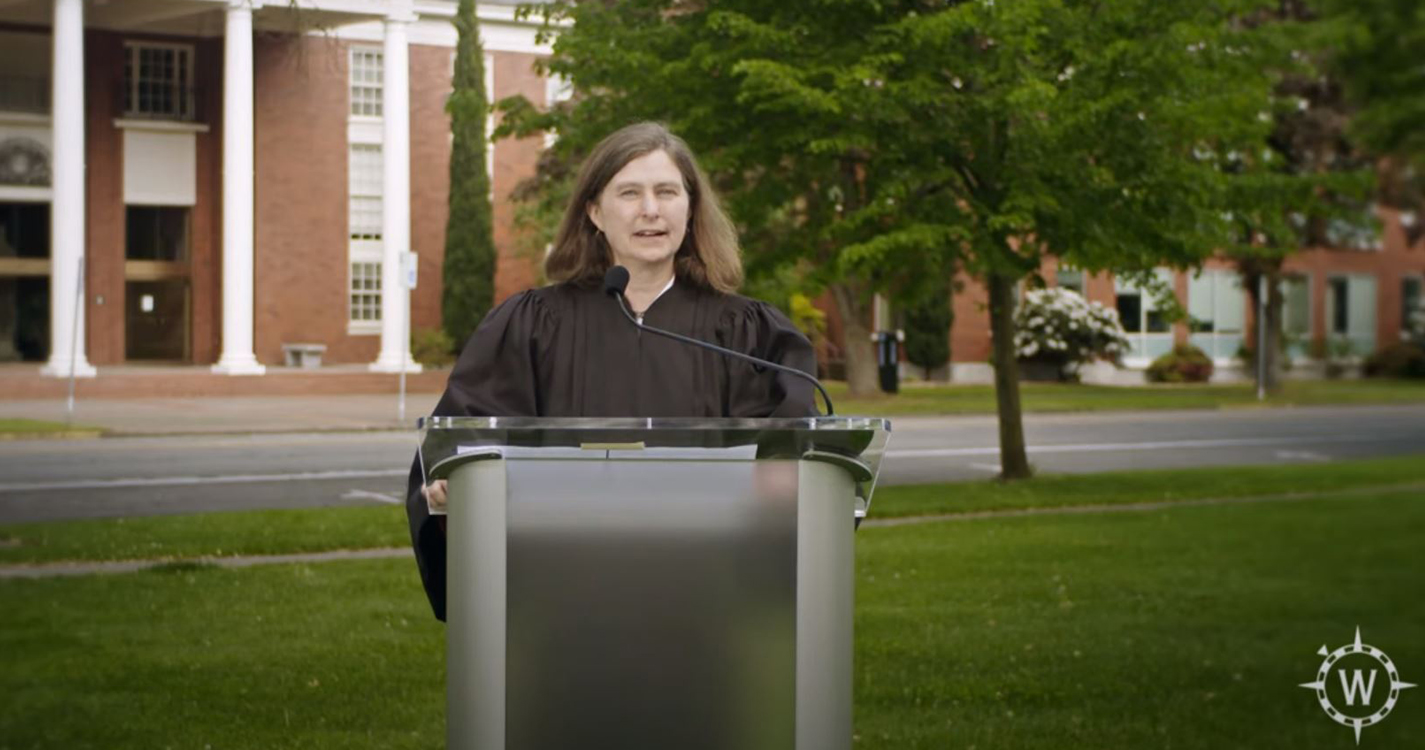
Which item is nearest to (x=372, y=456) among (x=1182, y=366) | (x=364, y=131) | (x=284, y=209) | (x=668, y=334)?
(x=668, y=334)

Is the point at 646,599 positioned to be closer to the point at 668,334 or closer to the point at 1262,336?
the point at 668,334

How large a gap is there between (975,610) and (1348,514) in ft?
20.1

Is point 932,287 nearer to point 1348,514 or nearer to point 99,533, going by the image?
point 1348,514

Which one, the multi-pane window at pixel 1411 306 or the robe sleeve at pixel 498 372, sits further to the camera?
the multi-pane window at pixel 1411 306

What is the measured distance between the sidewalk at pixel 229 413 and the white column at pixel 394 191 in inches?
89.9

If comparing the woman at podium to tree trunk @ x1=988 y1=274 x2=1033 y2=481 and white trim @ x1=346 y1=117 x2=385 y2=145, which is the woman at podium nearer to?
tree trunk @ x1=988 y1=274 x2=1033 y2=481

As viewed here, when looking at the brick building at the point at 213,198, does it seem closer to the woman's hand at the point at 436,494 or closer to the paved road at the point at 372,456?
the paved road at the point at 372,456

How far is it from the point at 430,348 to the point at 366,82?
5790 millimetres

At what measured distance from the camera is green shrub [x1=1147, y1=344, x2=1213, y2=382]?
46.0m

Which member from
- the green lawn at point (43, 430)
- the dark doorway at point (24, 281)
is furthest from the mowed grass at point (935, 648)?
the dark doorway at point (24, 281)

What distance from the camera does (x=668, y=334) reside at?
3.64 meters

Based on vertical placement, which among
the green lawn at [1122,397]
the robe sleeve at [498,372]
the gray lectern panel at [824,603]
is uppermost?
the robe sleeve at [498,372]

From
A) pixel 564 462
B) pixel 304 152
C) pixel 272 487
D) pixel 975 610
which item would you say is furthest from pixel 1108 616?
pixel 304 152

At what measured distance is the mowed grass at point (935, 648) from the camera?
665 centimetres
